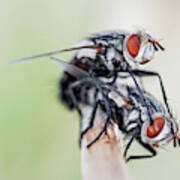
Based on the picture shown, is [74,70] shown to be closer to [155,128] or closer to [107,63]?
[107,63]

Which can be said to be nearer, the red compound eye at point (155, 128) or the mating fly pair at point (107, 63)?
the red compound eye at point (155, 128)

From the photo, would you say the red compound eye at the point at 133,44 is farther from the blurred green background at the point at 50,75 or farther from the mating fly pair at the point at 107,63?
the blurred green background at the point at 50,75

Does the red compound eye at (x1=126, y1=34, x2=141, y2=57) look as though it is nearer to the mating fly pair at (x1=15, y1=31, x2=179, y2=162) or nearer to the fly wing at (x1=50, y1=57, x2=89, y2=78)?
the mating fly pair at (x1=15, y1=31, x2=179, y2=162)

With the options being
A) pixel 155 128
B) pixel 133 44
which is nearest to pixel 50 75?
pixel 133 44

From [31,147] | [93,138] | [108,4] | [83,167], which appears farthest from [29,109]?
[83,167]

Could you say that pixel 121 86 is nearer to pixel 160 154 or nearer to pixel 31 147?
pixel 160 154

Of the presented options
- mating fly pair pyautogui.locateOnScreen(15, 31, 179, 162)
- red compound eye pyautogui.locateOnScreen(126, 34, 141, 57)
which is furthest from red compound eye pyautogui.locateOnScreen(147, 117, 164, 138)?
red compound eye pyautogui.locateOnScreen(126, 34, 141, 57)

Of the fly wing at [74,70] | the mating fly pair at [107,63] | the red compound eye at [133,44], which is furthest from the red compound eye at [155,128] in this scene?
the fly wing at [74,70]
